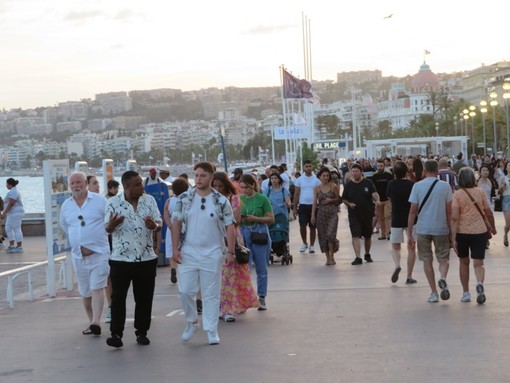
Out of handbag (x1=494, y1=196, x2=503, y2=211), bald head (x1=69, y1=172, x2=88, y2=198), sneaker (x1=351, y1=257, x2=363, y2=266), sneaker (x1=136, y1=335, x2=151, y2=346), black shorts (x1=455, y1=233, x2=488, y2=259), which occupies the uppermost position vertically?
bald head (x1=69, y1=172, x2=88, y2=198)

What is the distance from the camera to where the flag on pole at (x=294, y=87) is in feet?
165

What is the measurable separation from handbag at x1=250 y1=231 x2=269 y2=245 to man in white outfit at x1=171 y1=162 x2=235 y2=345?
2.72 metres

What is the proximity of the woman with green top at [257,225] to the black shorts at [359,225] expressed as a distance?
4.85 m

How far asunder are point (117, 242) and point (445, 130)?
5561 inches

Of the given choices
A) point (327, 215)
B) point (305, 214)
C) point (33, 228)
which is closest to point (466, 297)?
point (327, 215)

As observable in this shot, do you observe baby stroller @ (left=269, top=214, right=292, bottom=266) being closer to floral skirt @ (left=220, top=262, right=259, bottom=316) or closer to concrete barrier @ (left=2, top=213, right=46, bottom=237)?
floral skirt @ (left=220, top=262, right=259, bottom=316)

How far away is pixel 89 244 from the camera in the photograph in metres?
11.2

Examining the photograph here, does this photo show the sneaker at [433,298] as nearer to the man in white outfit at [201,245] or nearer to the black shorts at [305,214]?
the man in white outfit at [201,245]

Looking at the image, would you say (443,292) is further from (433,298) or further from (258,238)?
(258,238)

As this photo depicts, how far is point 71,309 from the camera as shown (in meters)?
13.5

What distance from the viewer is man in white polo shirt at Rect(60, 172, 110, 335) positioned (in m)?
11.2

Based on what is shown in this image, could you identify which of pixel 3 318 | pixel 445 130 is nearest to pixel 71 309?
pixel 3 318

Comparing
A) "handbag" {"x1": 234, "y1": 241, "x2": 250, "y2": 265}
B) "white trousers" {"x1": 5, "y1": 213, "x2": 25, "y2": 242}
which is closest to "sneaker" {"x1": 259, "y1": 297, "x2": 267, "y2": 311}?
"handbag" {"x1": 234, "y1": 241, "x2": 250, "y2": 265}

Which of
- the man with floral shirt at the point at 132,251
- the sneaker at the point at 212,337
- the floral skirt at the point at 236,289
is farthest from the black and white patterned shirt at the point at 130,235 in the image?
the floral skirt at the point at 236,289
